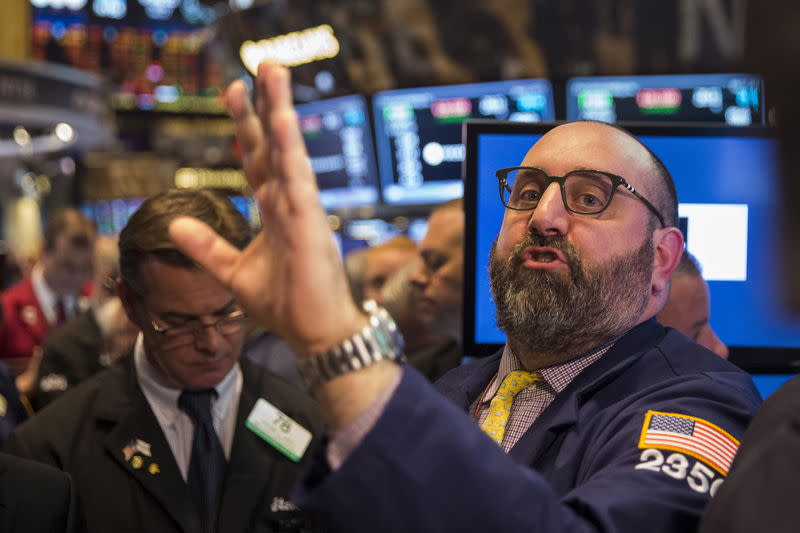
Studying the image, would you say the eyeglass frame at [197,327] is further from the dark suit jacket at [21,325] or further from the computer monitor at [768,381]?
the dark suit jacket at [21,325]

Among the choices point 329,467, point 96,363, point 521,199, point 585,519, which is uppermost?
point 521,199

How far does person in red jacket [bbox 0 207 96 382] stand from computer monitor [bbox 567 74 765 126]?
3486 mm

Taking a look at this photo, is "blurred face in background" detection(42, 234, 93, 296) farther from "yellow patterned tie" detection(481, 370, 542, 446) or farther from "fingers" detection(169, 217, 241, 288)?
"fingers" detection(169, 217, 241, 288)

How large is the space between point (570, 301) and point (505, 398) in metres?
0.23

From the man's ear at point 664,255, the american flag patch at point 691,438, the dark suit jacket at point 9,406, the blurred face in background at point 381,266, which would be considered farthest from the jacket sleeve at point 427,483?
the blurred face in background at point 381,266

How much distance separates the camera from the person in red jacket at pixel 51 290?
235 inches

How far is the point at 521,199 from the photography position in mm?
1917

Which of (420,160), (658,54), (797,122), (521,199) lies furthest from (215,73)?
(797,122)

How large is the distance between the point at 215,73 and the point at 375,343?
18.4 meters

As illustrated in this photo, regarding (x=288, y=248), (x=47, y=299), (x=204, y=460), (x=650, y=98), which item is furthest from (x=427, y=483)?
(x=47, y=299)

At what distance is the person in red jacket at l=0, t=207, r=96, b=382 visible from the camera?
5973mm

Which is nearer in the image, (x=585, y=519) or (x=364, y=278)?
(x=585, y=519)

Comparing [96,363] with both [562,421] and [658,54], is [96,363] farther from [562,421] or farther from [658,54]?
[658,54]

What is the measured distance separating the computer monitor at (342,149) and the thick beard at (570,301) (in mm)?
3375
